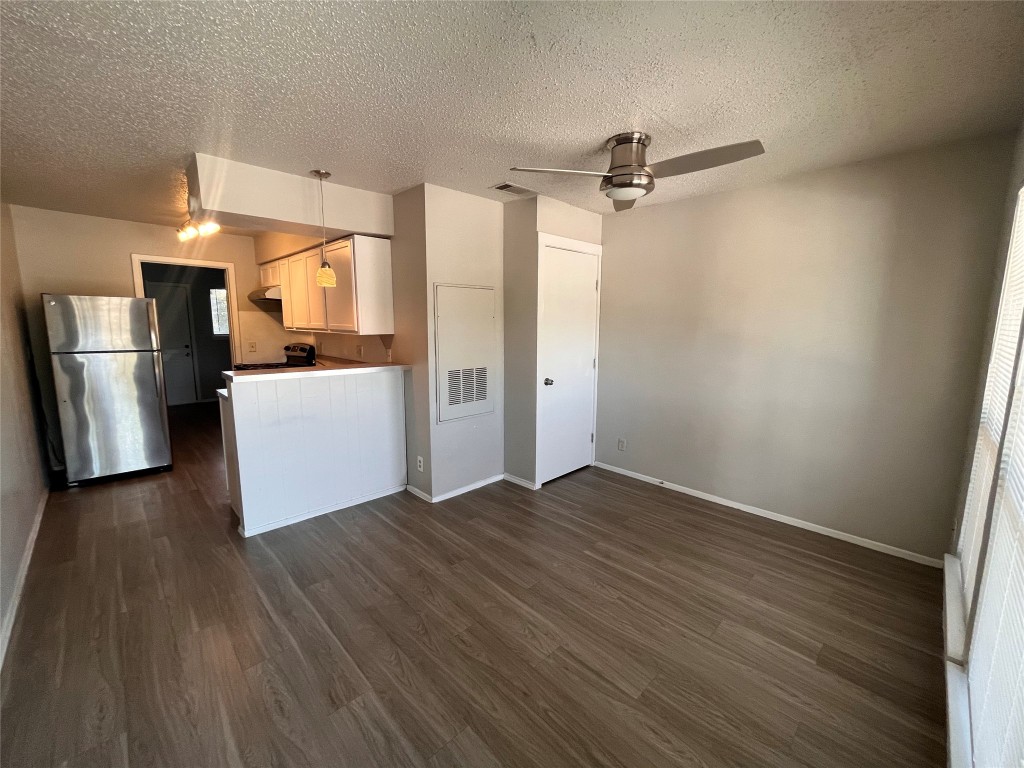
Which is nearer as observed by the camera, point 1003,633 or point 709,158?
point 1003,633

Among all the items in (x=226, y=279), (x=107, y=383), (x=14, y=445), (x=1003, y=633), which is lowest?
(x=1003, y=633)

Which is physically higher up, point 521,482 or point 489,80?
point 489,80

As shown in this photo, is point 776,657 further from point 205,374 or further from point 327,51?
point 205,374

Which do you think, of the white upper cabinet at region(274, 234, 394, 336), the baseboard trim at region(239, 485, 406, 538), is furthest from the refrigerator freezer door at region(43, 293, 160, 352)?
the baseboard trim at region(239, 485, 406, 538)

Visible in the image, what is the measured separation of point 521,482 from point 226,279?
172 inches

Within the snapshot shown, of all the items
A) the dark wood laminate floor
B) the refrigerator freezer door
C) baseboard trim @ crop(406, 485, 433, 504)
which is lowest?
the dark wood laminate floor

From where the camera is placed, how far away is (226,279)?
507 centimetres

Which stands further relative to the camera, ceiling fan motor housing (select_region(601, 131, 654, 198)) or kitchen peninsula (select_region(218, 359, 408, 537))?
kitchen peninsula (select_region(218, 359, 408, 537))

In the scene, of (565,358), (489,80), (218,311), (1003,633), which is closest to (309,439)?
(565,358)

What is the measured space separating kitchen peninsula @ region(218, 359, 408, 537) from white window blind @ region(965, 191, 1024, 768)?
3304mm

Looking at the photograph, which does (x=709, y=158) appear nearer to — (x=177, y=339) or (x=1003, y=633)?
(x=1003, y=633)

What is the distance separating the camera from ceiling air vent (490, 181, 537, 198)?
3.06 meters

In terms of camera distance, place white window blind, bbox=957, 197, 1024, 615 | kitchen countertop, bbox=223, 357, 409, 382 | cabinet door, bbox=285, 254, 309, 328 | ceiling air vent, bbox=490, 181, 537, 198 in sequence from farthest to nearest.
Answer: cabinet door, bbox=285, 254, 309, 328
ceiling air vent, bbox=490, 181, 537, 198
kitchen countertop, bbox=223, 357, 409, 382
white window blind, bbox=957, 197, 1024, 615

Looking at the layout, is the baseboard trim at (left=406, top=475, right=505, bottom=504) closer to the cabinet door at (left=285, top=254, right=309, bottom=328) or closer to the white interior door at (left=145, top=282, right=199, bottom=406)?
the cabinet door at (left=285, top=254, right=309, bottom=328)
